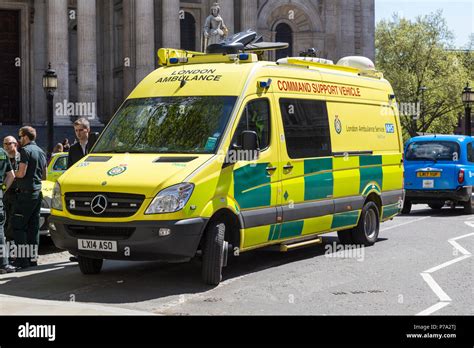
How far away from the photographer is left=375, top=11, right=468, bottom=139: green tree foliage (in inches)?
2539

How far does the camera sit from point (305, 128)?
473 inches

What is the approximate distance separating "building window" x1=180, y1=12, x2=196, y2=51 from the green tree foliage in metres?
24.7

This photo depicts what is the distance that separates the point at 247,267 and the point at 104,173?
9.28ft

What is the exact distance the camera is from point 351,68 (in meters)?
14.1

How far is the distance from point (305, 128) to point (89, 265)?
3609 millimetres

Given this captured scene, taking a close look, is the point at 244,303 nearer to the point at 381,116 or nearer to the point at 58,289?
the point at 58,289

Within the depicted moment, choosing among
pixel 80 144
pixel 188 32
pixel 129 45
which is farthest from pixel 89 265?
pixel 188 32

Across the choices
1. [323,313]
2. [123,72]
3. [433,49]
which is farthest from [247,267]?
[433,49]

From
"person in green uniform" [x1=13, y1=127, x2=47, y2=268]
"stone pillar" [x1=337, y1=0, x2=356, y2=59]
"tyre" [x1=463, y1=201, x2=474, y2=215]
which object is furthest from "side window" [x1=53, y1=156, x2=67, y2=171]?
"stone pillar" [x1=337, y1=0, x2=356, y2=59]

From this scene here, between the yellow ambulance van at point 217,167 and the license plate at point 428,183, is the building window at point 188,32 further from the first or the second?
the yellow ambulance van at point 217,167

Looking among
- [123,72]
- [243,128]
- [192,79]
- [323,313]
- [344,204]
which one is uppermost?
[123,72]

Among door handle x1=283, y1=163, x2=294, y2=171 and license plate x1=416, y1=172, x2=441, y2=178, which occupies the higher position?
door handle x1=283, y1=163, x2=294, y2=171

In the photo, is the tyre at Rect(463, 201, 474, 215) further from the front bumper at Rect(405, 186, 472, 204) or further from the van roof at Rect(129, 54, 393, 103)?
the van roof at Rect(129, 54, 393, 103)

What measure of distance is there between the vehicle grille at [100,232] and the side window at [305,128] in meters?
2.89
